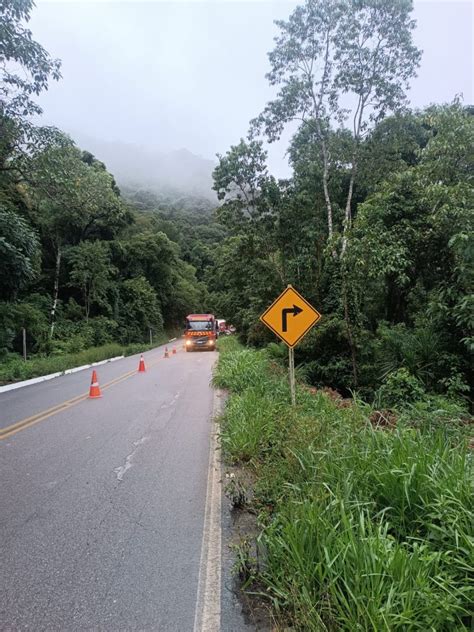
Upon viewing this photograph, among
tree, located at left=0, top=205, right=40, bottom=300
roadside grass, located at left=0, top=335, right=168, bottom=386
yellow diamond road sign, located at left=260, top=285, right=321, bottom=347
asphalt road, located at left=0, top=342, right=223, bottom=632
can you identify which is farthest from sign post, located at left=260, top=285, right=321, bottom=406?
tree, located at left=0, top=205, right=40, bottom=300

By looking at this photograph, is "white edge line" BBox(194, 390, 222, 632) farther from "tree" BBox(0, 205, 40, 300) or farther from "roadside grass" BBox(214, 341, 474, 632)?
"tree" BBox(0, 205, 40, 300)

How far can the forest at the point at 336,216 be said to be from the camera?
919 centimetres

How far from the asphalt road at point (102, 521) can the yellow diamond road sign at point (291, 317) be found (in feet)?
7.25

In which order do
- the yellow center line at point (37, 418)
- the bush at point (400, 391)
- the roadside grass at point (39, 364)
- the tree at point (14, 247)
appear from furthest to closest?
1. the roadside grass at point (39, 364)
2. the tree at point (14, 247)
3. the bush at point (400, 391)
4. the yellow center line at point (37, 418)

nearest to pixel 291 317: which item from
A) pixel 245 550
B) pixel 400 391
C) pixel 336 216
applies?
pixel 400 391

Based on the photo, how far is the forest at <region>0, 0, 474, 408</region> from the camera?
30.1 feet

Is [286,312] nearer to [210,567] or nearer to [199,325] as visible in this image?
[210,567]

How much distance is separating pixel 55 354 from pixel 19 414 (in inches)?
551

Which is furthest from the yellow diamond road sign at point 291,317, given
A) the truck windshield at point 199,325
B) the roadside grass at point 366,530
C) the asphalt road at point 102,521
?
the truck windshield at point 199,325

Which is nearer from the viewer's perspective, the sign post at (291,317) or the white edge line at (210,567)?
the white edge line at (210,567)

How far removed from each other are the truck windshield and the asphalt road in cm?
2175

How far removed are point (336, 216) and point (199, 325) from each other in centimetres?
1573

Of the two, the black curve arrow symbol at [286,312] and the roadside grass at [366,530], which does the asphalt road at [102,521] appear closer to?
the roadside grass at [366,530]

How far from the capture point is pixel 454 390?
26.9 feet
